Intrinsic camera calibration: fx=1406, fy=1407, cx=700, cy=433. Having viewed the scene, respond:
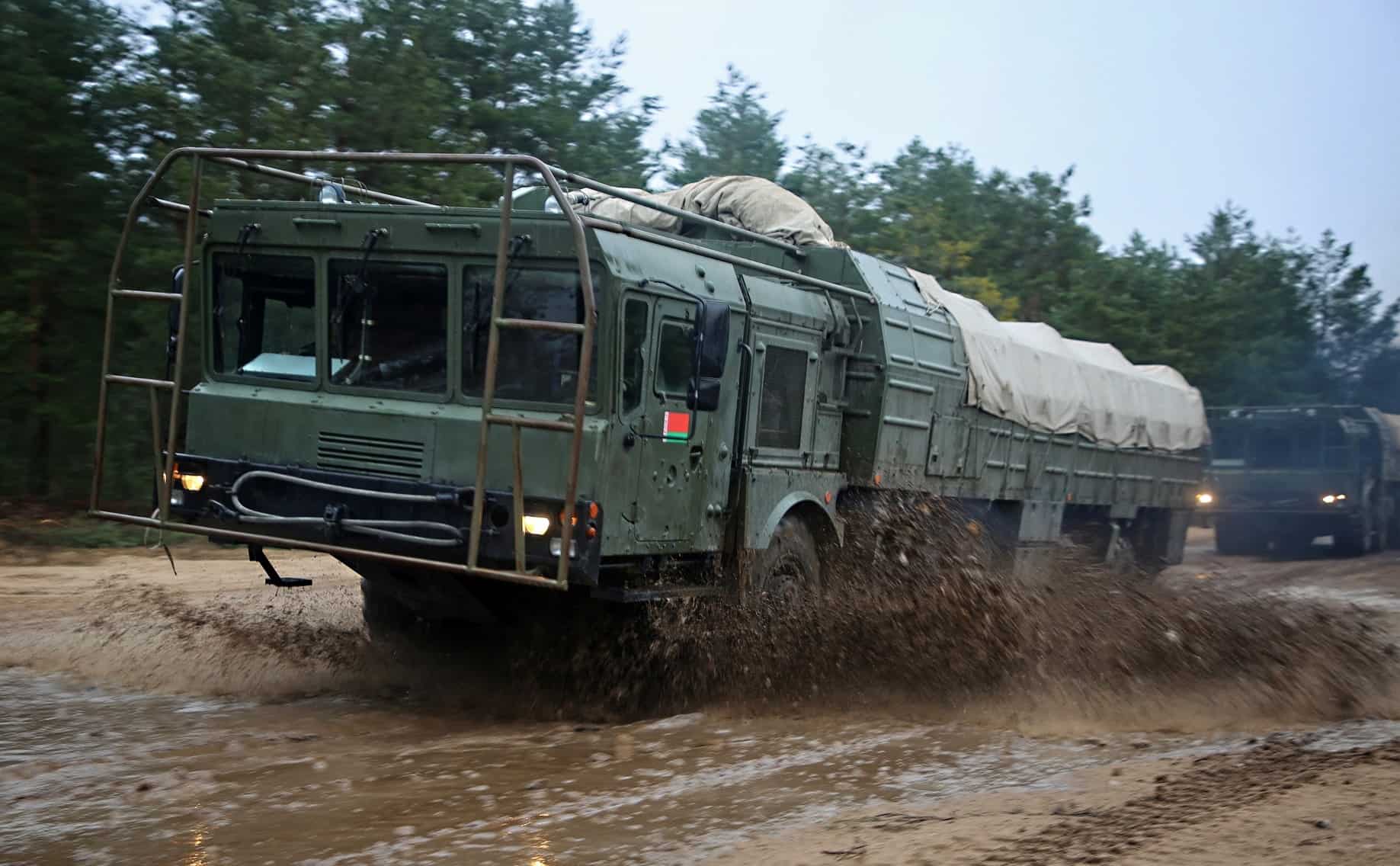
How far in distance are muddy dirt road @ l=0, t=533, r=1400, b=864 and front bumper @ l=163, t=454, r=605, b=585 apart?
92 cm

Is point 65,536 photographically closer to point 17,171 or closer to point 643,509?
point 17,171

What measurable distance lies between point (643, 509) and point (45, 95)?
10.6 m

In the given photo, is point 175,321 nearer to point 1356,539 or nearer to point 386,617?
point 386,617

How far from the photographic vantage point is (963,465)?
35.9 feet

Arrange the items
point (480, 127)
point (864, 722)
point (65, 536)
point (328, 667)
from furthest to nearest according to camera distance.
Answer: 1. point (480, 127)
2. point (65, 536)
3. point (328, 667)
4. point (864, 722)

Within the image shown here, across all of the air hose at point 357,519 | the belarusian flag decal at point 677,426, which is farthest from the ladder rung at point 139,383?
the belarusian flag decal at point 677,426

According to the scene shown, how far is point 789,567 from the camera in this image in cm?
871

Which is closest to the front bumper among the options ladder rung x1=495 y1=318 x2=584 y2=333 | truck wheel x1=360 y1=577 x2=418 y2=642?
ladder rung x1=495 y1=318 x2=584 y2=333

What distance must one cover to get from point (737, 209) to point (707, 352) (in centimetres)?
324

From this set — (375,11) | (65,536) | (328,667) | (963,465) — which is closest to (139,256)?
(65,536)

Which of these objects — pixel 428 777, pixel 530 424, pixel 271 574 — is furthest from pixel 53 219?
pixel 428 777

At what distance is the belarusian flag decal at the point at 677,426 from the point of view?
7352 mm

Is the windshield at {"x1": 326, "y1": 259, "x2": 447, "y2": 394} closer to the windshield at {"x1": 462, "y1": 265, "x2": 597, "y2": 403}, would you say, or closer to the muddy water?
the windshield at {"x1": 462, "y1": 265, "x2": 597, "y2": 403}

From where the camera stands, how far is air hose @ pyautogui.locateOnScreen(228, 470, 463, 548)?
21.8 feet
